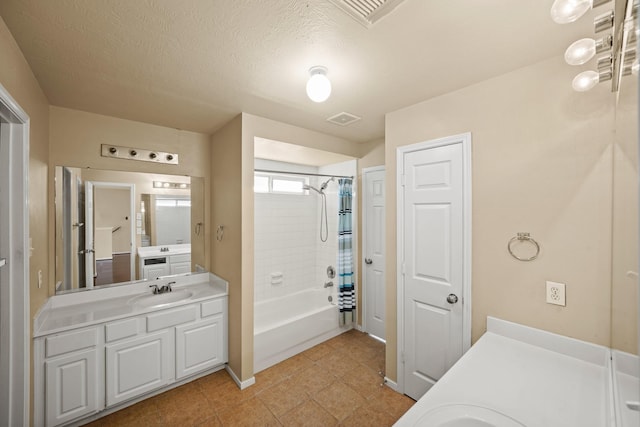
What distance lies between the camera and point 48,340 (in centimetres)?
183

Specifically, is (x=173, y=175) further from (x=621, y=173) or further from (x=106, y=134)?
(x=621, y=173)

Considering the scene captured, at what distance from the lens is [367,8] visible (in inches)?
46.2

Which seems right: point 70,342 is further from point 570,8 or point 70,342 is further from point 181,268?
point 570,8

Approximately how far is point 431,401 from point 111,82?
2665mm

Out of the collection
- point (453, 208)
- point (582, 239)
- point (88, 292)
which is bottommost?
point (88, 292)

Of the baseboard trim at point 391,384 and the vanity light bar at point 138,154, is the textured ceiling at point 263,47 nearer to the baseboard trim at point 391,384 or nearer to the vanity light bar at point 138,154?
the vanity light bar at point 138,154

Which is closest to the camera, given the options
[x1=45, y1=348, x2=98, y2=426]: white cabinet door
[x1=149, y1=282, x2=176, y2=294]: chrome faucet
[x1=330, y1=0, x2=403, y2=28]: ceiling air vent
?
[x1=330, y1=0, x2=403, y2=28]: ceiling air vent

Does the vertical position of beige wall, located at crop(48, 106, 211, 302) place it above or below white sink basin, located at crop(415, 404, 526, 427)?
above

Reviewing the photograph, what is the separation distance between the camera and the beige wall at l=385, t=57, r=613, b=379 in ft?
4.65

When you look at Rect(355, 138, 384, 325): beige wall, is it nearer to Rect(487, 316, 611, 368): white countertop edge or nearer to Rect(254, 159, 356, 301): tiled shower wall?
Rect(254, 159, 356, 301): tiled shower wall

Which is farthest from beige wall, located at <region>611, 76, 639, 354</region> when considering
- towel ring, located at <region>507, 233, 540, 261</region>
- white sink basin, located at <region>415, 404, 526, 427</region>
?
white sink basin, located at <region>415, 404, 526, 427</region>

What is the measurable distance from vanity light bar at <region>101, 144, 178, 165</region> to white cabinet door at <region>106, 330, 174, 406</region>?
167cm

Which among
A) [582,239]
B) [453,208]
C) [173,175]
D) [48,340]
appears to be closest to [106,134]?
[173,175]

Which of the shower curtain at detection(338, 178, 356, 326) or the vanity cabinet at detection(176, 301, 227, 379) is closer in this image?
the vanity cabinet at detection(176, 301, 227, 379)
